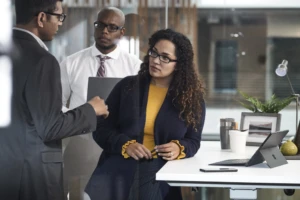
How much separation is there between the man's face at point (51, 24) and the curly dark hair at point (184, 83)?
1.93 feet

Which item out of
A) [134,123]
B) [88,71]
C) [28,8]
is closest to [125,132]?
[134,123]

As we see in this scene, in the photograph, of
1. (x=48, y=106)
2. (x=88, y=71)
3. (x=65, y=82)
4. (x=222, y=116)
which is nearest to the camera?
(x=48, y=106)

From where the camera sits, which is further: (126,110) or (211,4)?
(211,4)

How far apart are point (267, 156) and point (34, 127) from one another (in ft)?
3.70

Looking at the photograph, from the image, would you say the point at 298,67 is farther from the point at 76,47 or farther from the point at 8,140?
the point at 8,140

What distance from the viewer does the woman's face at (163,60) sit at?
3.38m

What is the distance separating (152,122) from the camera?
3.45 metres

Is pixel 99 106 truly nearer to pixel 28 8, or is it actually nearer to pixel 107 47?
pixel 107 47

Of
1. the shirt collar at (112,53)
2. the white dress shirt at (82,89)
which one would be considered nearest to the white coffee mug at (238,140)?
the white dress shirt at (82,89)

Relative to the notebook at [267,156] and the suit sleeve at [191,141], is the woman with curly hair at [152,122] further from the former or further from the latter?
the notebook at [267,156]

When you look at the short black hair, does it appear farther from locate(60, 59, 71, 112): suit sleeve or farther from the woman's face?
the woman's face

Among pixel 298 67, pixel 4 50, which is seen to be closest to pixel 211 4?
pixel 298 67

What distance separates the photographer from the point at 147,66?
349 centimetres

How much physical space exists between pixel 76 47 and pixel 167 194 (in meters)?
0.93
